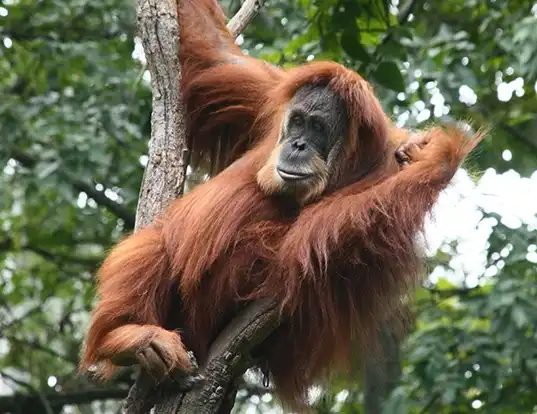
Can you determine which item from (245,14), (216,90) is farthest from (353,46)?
(216,90)

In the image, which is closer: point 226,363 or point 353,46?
point 226,363

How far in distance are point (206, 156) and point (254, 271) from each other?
4.13ft

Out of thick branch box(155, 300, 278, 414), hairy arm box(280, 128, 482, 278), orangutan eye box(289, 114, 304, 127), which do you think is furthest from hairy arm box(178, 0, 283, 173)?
thick branch box(155, 300, 278, 414)

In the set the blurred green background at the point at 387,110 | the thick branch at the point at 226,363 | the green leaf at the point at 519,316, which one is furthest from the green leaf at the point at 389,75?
the thick branch at the point at 226,363

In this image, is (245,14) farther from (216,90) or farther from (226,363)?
(226,363)

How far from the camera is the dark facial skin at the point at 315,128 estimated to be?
4.38 metres

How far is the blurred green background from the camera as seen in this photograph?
647 centimetres

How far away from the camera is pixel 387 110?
7.18 meters

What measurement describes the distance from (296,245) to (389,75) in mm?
1725

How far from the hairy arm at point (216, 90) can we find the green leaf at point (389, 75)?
2.02ft

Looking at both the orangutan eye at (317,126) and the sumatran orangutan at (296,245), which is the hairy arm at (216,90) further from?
the orangutan eye at (317,126)

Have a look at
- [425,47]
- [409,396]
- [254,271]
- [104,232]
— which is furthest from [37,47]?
[254,271]

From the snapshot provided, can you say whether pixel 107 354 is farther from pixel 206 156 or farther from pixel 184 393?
pixel 206 156

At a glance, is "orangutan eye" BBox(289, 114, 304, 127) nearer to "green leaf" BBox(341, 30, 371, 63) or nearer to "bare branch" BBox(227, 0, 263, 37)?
"bare branch" BBox(227, 0, 263, 37)
